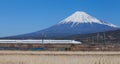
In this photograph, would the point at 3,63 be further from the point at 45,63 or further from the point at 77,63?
the point at 77,63

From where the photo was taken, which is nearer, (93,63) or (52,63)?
(93,63)

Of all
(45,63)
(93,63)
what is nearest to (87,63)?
(93,63)

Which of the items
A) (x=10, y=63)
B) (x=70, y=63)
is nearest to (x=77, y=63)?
(x=70, y=63)

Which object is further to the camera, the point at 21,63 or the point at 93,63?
the point at 21,63

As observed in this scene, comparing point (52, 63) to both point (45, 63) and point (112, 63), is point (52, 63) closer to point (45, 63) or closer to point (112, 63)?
point (45, 63)

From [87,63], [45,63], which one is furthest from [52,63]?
[87,63]

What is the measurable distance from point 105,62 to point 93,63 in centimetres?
68

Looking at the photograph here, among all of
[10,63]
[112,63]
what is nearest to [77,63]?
[112,63]

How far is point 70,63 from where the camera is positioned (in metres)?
27.7

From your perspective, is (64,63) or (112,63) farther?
(64,63)

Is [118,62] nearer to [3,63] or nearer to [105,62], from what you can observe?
[105,62]

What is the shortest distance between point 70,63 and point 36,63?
2.00m

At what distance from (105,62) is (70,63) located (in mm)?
2412

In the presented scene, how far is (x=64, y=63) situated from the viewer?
28.0 m
